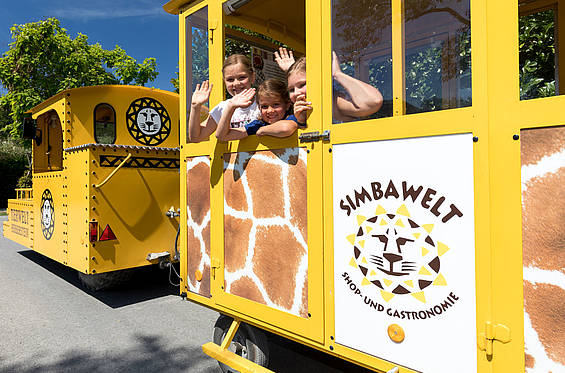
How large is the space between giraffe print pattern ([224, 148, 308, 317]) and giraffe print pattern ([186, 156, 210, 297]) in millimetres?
241

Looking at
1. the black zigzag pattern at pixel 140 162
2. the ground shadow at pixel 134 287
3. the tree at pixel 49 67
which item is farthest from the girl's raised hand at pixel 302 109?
the tree at pixel 49 67

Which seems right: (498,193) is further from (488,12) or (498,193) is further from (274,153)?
(274,153)

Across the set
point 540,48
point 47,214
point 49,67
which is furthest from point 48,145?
point 49,67

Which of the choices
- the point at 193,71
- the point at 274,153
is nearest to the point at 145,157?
the point at 193,71

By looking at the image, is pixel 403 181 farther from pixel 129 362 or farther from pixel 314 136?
pixel 129 362

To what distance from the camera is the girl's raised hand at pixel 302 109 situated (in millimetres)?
2002

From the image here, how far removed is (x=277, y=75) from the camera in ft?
10.7

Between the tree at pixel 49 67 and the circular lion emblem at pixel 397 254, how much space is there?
1512cm

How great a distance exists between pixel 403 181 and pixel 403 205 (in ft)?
0.33

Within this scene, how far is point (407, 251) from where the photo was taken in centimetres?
162

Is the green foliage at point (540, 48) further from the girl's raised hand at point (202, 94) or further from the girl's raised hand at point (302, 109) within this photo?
the girl's raised hand at point (202, 94)

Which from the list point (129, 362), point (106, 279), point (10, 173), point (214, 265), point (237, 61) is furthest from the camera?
point (10, 173)

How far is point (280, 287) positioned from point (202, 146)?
1.13m

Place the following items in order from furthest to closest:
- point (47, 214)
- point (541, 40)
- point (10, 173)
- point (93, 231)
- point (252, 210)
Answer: point (10, 173)
point (47, 214)
point (93, 231)
point (541, 40)
point (252, 210)
